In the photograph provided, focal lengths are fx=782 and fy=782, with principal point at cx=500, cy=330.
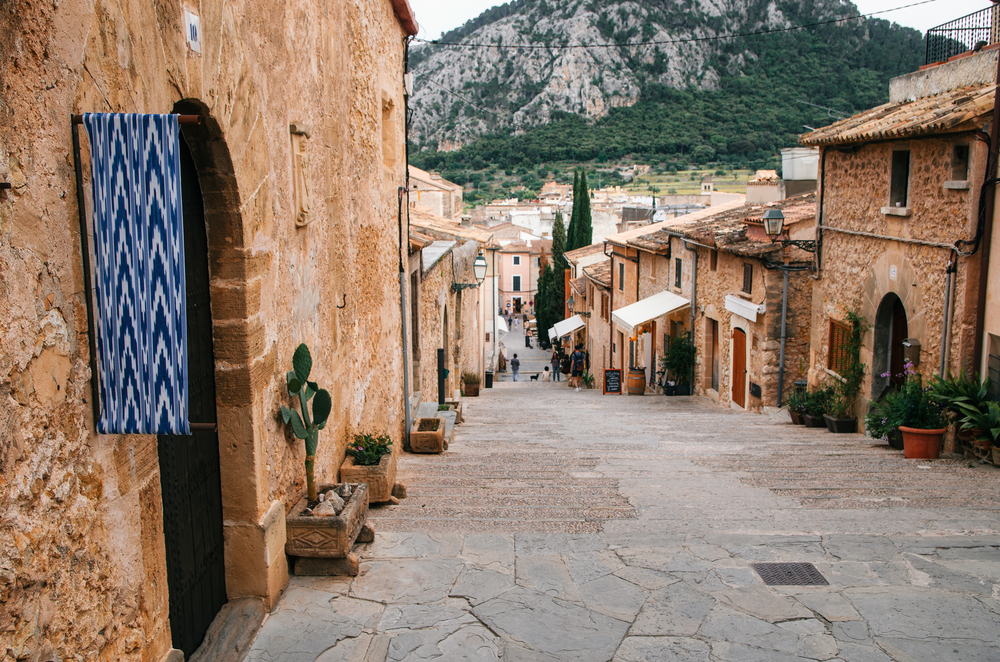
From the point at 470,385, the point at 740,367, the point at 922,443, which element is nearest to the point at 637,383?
the point at 470,385

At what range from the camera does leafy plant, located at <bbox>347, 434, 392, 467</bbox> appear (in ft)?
22.3

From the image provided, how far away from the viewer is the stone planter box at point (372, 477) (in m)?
6.60

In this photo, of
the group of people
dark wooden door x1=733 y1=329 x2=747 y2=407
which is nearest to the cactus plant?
dark wooden door x1=733 y1=329 x2=747 y2=407

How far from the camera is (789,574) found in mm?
5379

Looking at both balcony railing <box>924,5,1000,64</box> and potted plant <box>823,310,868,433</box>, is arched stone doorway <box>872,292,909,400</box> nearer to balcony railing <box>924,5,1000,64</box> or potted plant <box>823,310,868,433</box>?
potted plant <box>823,310,868,433</box>

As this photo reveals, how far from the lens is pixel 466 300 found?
2212 cm

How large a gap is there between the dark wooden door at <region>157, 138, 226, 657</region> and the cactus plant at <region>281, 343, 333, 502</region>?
0.71 m

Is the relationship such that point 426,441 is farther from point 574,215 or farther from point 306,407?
point 574,215

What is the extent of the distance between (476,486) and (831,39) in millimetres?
93973

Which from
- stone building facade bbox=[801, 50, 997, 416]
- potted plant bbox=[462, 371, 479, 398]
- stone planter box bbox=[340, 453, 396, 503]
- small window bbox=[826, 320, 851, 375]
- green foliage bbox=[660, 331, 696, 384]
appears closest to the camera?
stone planter box bbox=[340, 453, 396, 503]

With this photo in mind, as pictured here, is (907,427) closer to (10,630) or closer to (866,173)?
(866,173)

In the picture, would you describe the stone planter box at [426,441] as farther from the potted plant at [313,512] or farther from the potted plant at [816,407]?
the potted plant at [816,407]

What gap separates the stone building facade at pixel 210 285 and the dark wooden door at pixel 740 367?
1071 cm

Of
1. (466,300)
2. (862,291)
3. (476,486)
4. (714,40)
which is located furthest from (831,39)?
(476,486)
